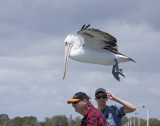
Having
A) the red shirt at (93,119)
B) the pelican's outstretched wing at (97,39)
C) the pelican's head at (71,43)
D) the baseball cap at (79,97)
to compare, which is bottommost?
the red shirt at (93,119)

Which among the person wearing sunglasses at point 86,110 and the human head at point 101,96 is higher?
the human head at point 101,96

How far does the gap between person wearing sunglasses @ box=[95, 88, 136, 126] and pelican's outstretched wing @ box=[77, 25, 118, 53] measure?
298 cm

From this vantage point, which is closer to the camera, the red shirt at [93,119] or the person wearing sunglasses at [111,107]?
the red shirt at [93,119]

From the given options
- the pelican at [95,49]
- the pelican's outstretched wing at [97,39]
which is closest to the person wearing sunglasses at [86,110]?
the pelican at [95,49]

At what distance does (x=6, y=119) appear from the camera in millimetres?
107688

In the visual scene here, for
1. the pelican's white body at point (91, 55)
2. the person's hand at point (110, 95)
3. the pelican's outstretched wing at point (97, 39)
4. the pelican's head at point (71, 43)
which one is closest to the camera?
the person's hand at point (110, 95)

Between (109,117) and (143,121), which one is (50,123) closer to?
(143,121)

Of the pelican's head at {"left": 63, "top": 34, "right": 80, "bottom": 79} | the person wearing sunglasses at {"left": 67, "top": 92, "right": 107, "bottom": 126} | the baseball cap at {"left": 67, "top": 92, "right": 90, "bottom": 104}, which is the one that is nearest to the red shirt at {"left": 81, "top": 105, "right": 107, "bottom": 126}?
the person wearing sunglasses at {"left": 67, "top": 92, "right": 107, "bottom": 126}

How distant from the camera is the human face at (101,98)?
21.2ft

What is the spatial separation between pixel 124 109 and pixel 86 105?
111 centimetres

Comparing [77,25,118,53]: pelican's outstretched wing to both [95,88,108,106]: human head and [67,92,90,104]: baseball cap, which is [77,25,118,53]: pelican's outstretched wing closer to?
[95,88,108,106]: human head

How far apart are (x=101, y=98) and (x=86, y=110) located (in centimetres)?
92

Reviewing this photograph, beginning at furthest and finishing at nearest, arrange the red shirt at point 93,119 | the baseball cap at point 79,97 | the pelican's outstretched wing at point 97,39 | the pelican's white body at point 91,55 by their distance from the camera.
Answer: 1. the pelican's outstretched wing at point 97,39
2. the pelican's white body at point 91,55
3. the baseball cap at point 79,97
4. the red shirt at point 93,119

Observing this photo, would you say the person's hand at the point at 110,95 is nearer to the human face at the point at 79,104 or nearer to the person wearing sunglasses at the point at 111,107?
the person wearing sunglasses at the point at 111,107
